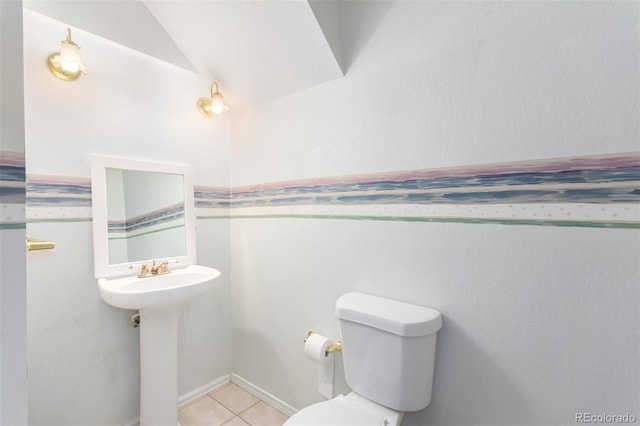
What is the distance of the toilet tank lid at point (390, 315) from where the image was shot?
1.03 metres

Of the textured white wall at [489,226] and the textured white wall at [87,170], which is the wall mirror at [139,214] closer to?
the textured white wall at [87,170]

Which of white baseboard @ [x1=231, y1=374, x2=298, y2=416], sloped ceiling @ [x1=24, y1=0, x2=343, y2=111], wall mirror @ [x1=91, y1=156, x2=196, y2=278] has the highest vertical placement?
sloped ceiling @ [x1=24, y1=0, x2=343, y2=111]

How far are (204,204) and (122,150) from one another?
53cm

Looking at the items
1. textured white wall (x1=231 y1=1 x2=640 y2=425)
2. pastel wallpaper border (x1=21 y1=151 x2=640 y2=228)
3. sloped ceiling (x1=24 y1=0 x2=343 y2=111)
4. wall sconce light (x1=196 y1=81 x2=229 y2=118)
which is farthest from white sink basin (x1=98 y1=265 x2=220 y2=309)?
sloped ceiling (x1=24 y1=0 x2=343 y2=111)

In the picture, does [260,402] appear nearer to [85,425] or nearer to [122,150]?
[85,425]

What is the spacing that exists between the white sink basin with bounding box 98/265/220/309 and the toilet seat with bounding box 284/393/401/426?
0.72 meters

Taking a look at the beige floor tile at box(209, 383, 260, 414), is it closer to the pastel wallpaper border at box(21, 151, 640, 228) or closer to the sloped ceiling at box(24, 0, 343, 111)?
the pastel wallpaper border at box(21, 151, 640, 228)

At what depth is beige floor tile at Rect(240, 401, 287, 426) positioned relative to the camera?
1.62 meters

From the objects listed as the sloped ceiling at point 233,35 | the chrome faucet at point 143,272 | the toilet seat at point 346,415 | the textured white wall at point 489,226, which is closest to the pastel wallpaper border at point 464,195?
the textured white wall at point 489,226

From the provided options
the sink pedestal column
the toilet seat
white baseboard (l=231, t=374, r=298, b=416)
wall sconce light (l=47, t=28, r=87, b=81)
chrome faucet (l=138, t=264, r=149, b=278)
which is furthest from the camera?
white baseboard (l=231, t=374, r=298, b=416)

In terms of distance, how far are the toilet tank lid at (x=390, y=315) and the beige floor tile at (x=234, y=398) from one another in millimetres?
1095

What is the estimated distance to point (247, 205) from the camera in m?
1.89

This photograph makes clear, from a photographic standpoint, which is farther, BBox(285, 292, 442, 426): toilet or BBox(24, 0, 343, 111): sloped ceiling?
BBox(24, 0, 343, 111): sloped ceiling

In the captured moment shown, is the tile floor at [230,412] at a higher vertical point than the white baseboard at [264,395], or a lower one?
lower
